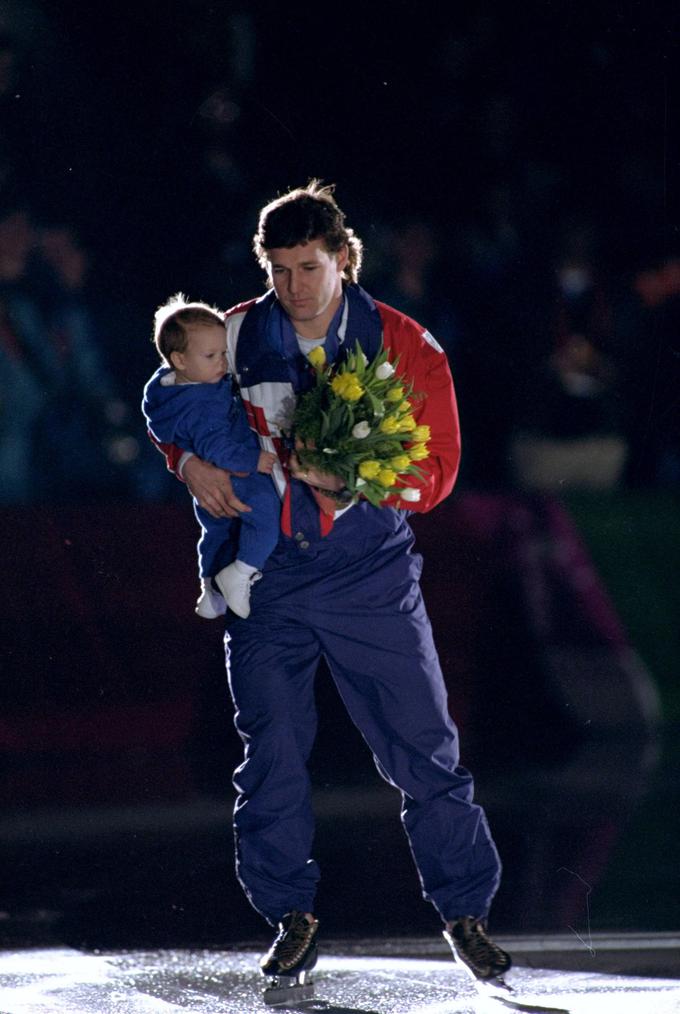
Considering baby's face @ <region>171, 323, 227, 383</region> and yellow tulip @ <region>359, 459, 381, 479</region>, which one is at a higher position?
baby's face @ <region>171, 323, 227, 383</region>

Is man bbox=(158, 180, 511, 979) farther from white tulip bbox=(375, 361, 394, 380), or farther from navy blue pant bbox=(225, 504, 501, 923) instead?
white tulip bbox=(375, 361, 394, 380)

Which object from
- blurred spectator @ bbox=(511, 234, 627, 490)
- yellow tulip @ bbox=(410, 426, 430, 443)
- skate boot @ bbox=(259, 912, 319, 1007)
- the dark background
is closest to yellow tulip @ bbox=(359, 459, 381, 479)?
yellow tulip @ bbox=(410, 426, 430, 443)

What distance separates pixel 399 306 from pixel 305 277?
1661 millimetres

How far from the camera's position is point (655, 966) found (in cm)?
360

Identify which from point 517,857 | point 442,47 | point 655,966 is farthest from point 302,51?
point 655,966

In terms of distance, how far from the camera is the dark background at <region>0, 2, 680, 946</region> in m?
4.49

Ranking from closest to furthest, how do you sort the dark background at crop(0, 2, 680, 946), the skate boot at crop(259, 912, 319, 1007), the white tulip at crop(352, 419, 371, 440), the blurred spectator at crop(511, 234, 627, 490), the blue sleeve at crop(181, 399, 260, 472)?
the white tulip at crop(352, 419, 371, 440) → the blue sleeve at crop(181, 399, 260, 472) → the skate boot at crop(259, 912, 319, 1007) → the dark background at crop(0, 2, 680, 946) → the blurred spectator at crop(511, 234, 627, 490)

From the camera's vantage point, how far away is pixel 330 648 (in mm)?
3416

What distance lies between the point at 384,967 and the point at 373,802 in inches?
50.9

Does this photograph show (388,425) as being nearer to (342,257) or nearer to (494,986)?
(342,257)

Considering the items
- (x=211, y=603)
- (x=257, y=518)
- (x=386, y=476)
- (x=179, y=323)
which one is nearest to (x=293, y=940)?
(x=211, y=603)

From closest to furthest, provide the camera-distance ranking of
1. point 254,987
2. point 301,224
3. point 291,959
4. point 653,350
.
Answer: point 301,224 → point 291,959 → point 254,987 → point 653,350

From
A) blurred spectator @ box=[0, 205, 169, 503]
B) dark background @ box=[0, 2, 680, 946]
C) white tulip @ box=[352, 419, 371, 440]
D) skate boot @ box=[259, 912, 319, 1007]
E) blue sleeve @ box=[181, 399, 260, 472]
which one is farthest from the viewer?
blurred spectator @ box=[0, 205, 169, 503]

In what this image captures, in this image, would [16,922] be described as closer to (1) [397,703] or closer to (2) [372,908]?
(2) [372,908]
